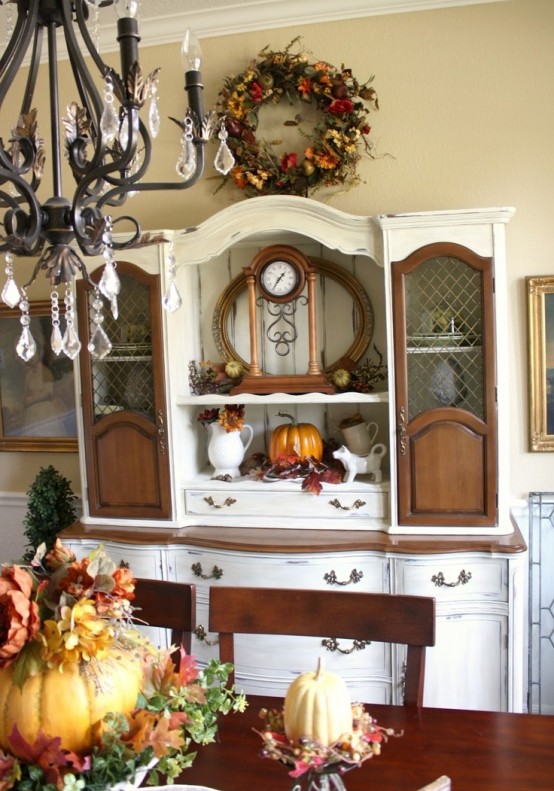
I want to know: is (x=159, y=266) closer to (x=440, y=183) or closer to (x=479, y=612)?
(x=440, y=183)

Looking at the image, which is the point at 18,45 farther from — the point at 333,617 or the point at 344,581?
the point at 344,581

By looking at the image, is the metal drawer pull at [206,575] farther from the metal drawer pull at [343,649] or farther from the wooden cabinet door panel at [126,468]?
the metal drawer pull at [343,649]

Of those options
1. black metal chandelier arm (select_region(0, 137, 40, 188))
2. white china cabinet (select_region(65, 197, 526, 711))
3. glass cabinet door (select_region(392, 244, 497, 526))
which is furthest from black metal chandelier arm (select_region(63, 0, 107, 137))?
glass cabinet door (select_region(392, 244, 497, 526))

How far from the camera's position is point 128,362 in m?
2.81

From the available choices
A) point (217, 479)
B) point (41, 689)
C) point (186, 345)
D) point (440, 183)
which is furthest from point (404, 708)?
point (440, 183)

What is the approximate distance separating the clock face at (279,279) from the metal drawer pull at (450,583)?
1.20m

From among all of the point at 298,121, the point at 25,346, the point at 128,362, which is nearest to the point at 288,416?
the point at 128,362

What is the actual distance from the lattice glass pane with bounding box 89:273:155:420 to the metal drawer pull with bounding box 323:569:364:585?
0.92 meters

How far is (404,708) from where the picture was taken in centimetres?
149

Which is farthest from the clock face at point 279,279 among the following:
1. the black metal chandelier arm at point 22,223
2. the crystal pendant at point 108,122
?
the crystal pendant at point 108,122

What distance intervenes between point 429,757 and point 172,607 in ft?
2.38

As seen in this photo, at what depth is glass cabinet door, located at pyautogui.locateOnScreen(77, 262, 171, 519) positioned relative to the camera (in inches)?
109

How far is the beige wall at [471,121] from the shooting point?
2.72 m

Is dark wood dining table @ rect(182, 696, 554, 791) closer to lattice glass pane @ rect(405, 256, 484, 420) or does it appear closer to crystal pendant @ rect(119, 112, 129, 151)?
crystal pendant @ rect(119, 112, 129, 151)
